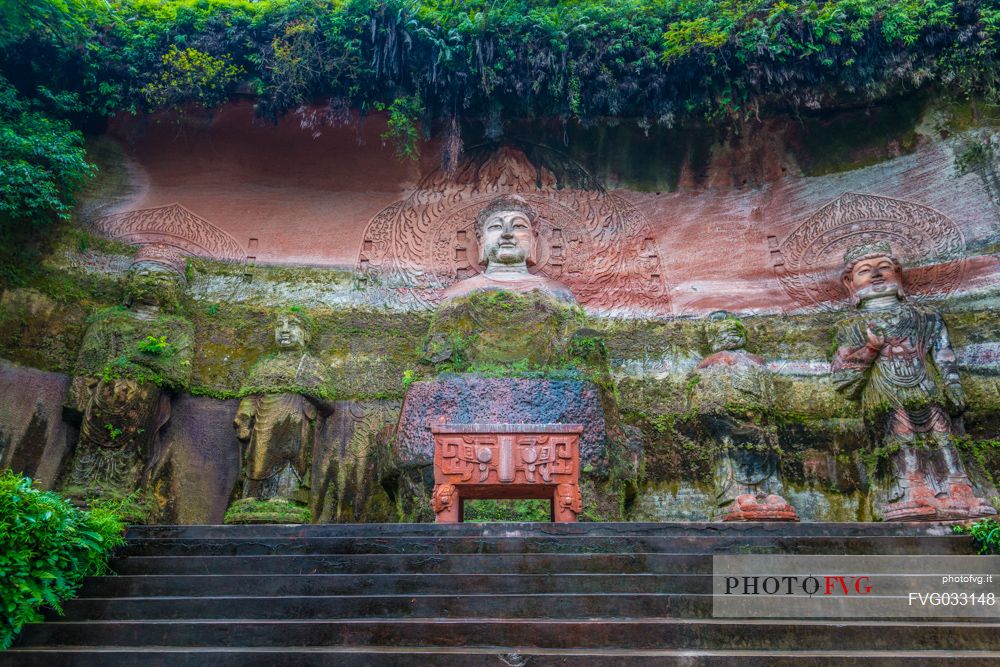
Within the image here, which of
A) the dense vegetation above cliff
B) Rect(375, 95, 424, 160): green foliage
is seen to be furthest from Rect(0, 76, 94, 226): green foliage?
Rect(375, 95, 424, 160): green foliage

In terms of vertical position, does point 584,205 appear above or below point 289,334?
above

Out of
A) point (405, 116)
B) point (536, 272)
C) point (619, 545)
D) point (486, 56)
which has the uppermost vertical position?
point (486, 56)

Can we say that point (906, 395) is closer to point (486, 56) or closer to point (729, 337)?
point (729, 337)

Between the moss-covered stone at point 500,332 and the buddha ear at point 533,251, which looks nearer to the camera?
the moss-covered stone at point 500,332

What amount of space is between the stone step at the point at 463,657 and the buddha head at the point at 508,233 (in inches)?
239

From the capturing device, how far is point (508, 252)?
30.9 feet

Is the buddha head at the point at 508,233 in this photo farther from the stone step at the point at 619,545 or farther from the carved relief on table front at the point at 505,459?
the stone step at the point at 619,545

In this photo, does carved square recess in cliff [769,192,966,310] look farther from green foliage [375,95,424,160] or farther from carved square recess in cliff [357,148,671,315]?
green foliage [375,95,424,160]

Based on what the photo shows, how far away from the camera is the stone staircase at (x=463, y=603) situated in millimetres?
3844

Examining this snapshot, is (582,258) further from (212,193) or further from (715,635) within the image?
(715,635)

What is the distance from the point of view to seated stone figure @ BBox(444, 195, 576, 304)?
9.13 meters

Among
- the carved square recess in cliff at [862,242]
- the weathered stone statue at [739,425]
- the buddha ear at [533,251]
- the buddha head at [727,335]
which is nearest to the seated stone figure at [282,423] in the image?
the buddha ear at [533,251]

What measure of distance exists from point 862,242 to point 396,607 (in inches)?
299

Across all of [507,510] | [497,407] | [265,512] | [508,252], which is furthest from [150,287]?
[507,510]
